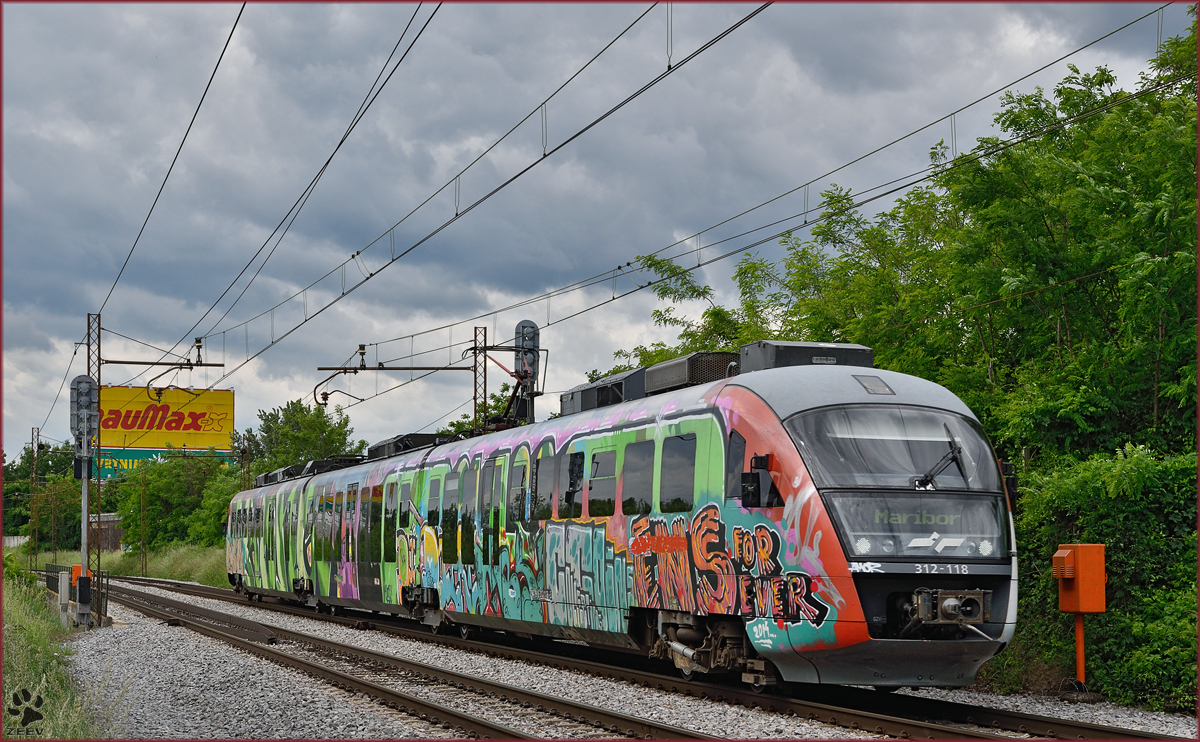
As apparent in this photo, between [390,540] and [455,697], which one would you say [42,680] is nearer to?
[455,697]

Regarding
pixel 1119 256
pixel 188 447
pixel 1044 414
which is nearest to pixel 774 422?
pixel 1044 414

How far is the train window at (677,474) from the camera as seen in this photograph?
41.0 ft

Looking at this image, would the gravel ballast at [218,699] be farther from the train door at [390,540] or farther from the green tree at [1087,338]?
the green tree at [1087,338]

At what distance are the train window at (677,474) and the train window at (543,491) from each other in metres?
3.04

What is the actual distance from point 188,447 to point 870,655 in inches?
3124

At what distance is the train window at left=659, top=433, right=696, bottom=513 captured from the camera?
12512 millimetres

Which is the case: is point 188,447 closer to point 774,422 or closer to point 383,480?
point 383,480

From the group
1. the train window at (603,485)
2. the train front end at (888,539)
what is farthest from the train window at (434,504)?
the train front end at (888,539)

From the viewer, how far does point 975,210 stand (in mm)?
17625

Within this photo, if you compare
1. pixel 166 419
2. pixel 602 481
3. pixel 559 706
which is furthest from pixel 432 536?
pixel 166 419

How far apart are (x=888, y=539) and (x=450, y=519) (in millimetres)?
10322

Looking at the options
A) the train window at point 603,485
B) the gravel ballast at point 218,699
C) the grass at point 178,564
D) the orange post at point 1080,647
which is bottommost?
the grass at point 178,564

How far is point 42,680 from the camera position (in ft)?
37.1

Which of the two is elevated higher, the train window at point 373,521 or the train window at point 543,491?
the train window at point 543,491
